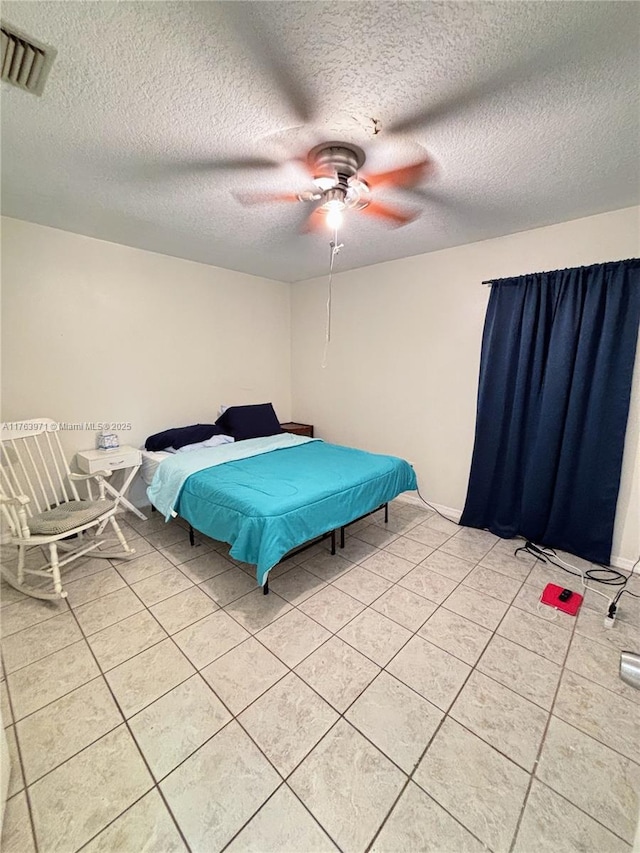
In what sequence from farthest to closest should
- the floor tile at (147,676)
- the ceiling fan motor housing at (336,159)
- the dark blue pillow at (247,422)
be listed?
the dark blue pillow at (247,422) < the ceiling fan motor housing at (336,159) < the floor tile at (147,676)

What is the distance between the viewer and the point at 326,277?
420 centimetres

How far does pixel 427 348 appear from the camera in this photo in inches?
136

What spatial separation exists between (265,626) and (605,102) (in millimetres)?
2955

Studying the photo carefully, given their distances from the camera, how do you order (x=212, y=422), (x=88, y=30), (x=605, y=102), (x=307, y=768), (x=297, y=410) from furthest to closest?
(x=297, y=410) < (x=212, y=422) < (x=605, y=102) < (x=307, y=768) < (x=88, y=30)

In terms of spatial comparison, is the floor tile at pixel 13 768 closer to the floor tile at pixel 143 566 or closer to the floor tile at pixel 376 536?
the floor tile at pixel 143 566

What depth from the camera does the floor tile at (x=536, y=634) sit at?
1.84 metres

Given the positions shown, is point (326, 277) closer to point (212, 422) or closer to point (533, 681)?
point (212, 422)

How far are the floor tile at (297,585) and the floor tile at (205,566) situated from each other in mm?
441

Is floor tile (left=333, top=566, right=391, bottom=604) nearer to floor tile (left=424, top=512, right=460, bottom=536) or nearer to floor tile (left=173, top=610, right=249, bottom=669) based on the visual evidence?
floor tile (left=173, top=610, right=249, bottom=669)

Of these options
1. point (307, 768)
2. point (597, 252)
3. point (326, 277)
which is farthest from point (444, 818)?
point (326, 277)

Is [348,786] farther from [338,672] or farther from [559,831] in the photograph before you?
[559,831]

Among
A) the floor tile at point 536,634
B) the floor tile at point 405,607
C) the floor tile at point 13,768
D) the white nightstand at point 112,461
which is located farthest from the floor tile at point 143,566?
the floor tile at point 536,634

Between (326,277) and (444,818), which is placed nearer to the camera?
(444,818)

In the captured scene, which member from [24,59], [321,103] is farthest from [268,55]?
[24,59]
